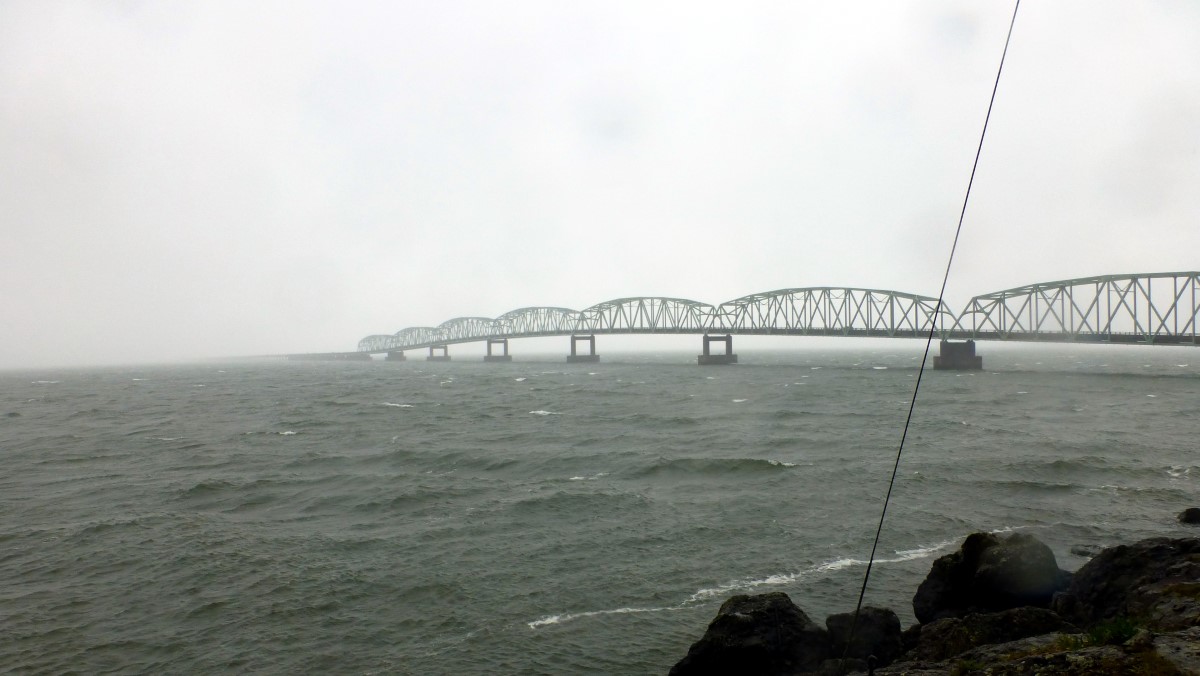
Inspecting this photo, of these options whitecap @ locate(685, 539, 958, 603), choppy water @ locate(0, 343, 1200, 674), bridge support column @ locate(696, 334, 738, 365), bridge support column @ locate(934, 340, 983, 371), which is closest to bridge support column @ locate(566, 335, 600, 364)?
bridge support column @ locate(696, 334, 738, 365)

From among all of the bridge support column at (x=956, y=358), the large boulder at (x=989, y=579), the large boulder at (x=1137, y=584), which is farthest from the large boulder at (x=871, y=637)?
the bridge support column at (x=956, y=358)

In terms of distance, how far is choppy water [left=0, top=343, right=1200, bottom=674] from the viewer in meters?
12.4

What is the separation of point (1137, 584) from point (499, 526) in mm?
14163

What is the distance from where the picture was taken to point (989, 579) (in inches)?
454

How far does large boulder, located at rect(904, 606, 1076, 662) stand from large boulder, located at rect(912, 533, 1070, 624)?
59.9 inches

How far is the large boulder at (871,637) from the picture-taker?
10.1 m

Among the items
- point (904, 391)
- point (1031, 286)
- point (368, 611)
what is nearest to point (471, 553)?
point (368, 611)

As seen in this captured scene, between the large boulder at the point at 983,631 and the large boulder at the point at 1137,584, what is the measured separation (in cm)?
94

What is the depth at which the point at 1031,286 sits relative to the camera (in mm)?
114375

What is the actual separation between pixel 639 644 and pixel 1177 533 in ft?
47.2

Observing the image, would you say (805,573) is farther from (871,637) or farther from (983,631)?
(983,631)

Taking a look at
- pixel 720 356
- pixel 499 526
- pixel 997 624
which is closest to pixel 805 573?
pixel 997 624

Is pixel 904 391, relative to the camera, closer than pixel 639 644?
No

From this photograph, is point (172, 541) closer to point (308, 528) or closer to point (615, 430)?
point (308, 528)
